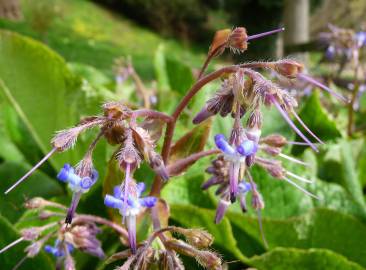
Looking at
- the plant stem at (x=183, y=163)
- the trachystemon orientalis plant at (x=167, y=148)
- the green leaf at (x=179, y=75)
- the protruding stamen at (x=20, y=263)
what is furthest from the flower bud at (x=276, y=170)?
the green leaf at (x=179, y=75)

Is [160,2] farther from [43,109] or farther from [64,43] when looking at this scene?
[43,109]

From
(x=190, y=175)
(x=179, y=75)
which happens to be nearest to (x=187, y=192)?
(x=190, y=175)

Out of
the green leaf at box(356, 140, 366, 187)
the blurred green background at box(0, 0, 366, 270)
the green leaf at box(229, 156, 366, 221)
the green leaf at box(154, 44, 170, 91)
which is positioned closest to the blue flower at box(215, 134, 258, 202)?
the blurred green background at box(0, 0, 366, 270)

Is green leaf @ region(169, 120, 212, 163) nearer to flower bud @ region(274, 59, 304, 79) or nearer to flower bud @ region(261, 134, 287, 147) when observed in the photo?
flower bud @ region(261, 134, 287, 147)

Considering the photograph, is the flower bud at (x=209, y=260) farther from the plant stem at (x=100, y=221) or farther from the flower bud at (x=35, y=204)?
the flower bud at (x=35, y=204)

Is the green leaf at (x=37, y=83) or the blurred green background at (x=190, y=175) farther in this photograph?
the green leaf at (x=37, y=83)
